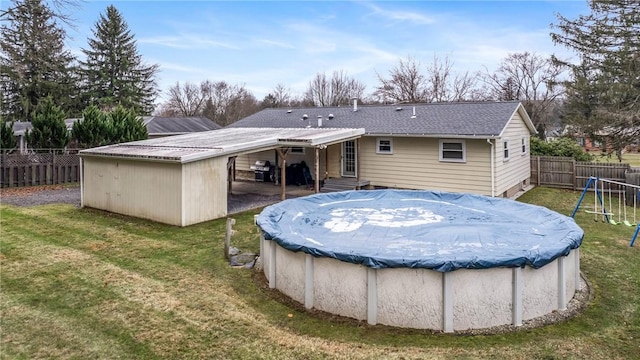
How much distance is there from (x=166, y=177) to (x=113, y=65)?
31360 millimetres

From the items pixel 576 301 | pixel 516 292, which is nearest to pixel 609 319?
pixel 576 301

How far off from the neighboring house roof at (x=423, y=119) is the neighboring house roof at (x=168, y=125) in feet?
32.1

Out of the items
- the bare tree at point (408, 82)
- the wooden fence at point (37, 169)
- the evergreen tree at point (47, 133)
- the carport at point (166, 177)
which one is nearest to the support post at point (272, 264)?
the carport at point (166, 177)

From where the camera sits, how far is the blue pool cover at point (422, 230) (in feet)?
15.5

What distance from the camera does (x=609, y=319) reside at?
5012 millimetres

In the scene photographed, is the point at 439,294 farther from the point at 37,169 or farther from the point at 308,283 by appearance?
the point at 37,169

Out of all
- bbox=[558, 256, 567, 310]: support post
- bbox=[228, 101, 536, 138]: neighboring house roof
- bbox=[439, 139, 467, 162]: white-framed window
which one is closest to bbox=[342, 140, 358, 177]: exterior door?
bbox=[228, 101, 536, 138]: neighboring house roof

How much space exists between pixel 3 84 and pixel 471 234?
3710 centimetres

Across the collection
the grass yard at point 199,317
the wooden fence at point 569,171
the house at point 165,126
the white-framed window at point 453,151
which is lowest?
the grass yard at point 199,317

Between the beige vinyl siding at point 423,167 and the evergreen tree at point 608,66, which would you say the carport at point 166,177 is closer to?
the beige vinyl siding at point 423,167

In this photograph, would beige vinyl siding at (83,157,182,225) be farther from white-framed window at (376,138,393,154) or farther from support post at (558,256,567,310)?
support post at (558,256,567,310)

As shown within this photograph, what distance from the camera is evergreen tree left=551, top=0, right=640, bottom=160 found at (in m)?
16.5

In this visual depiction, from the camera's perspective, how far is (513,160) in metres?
14.9

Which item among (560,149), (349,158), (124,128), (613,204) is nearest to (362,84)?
(560,149)
